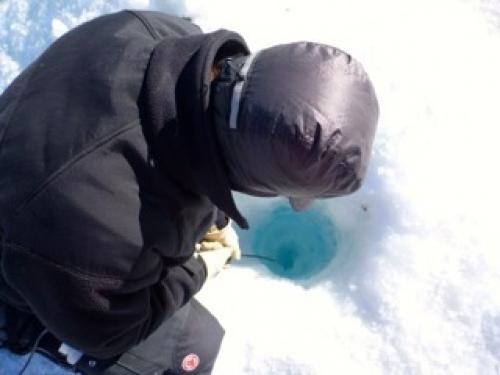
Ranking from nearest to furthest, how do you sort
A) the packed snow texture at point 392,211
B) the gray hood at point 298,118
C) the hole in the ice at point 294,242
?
the gray hood at point 298,118
the packed snow texture at point 392,211
the hole in the ice at point 294,242

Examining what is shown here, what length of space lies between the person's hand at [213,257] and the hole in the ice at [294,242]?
0.45 m

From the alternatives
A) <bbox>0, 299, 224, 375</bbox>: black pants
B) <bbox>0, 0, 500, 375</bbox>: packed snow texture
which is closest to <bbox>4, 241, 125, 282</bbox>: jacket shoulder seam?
<bbox>0, 299, 224, 375</bbox>: black pants

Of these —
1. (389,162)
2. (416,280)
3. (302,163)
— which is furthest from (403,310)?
(302,163)

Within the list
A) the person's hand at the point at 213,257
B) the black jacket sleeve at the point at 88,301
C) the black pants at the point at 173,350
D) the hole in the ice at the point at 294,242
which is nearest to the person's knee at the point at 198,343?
the black pants at the point at 173,350

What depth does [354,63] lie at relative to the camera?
929mm

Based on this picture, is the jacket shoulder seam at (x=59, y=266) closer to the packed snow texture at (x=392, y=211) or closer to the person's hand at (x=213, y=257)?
the person's hand at (x=213, y=257)

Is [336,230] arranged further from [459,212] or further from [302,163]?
[302,163]

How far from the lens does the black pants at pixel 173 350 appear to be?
1.41 metres

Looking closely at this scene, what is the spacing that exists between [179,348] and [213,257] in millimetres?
245

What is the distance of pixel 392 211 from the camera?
1859 mm

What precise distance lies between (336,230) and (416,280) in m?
0.34

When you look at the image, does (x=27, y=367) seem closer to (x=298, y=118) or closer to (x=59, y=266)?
(x=59, y=266)

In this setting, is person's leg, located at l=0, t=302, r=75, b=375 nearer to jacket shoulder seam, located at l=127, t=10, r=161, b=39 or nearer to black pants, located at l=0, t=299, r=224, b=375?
black pants, located at l=0, t=299, r=224, b=375

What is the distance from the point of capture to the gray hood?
2.80ft
